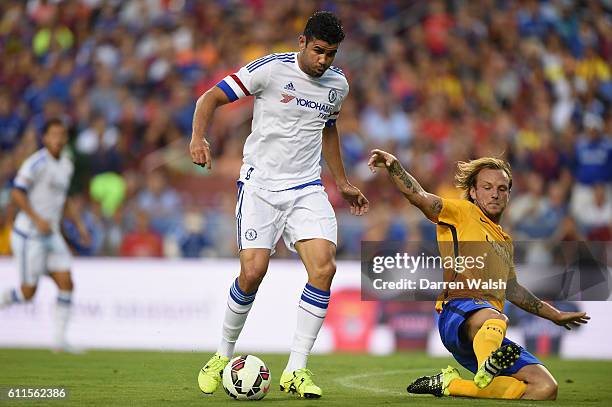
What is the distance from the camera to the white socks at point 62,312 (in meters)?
13.2

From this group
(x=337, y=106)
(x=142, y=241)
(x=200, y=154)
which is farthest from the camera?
(x=142, y=241)

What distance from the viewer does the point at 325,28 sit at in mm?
7699

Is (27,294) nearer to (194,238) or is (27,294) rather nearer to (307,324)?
(194,238)

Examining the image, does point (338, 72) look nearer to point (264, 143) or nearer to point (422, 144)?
point (264, 143)

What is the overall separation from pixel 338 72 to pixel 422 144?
8.95 meters

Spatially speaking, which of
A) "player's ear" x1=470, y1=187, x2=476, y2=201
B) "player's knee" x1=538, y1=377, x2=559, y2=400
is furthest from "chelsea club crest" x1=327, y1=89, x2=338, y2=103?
→ "player's knee" x1=538, y1=377, x2=559, y2=400

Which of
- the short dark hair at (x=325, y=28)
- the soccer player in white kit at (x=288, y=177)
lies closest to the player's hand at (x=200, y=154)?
the soccer player in white kit at (x=288, y=177)

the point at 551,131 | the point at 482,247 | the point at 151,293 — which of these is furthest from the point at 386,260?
the point at 551,131

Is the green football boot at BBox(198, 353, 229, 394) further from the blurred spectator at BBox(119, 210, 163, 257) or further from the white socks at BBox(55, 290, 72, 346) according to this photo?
the blurred spectator at BBox(119, 210, 163, 257)

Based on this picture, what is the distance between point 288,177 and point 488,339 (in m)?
1.99

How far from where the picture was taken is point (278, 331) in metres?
14.4

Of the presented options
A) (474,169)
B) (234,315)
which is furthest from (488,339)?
(234,315)

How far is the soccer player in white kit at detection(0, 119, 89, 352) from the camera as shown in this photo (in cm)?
1301

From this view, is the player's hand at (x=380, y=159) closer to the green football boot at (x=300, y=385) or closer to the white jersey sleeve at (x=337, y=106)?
the white jersey sleeve at (x=337, y=106)
